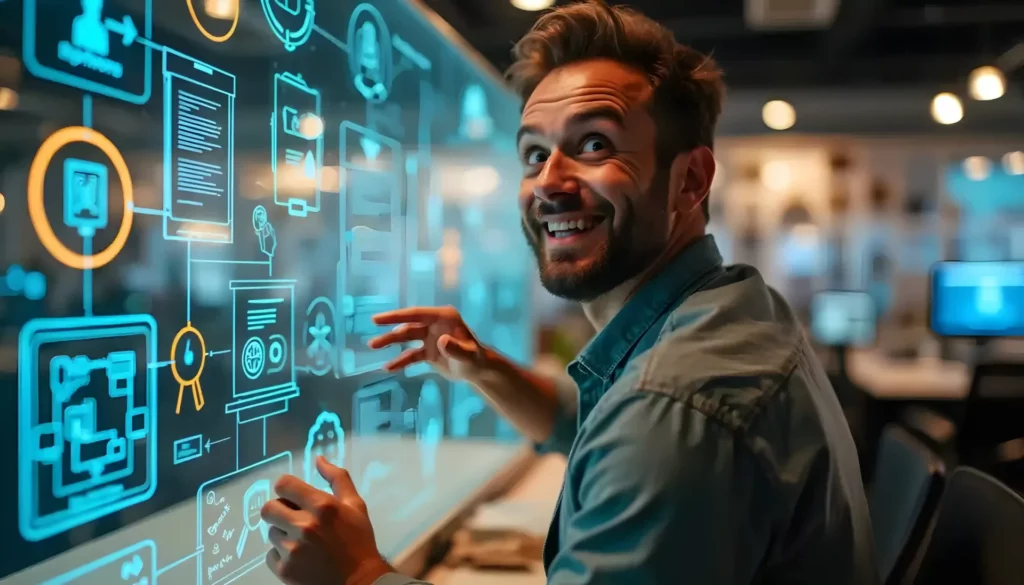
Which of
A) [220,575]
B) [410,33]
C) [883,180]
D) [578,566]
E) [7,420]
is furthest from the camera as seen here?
[883,180]

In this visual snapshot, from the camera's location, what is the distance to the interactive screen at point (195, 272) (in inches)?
24.8

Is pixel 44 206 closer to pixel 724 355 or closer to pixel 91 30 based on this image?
pixel 91 30

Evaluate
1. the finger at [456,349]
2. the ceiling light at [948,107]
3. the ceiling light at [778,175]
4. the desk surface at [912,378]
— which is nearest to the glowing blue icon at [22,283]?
the finger at [456,349]

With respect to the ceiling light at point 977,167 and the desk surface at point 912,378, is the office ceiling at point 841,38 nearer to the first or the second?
the ceiling light at point 977,167

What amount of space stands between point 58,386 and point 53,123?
21 cm

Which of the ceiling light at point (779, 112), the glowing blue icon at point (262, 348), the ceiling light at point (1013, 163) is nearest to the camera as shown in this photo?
the glowing blue icon at point (262, 348)

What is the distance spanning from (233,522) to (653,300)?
0.59 m

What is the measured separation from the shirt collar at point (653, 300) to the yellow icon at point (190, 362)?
0.53 meters

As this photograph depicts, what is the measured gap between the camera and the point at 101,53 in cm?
68

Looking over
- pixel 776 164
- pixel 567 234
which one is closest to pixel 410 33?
pixel 567 234

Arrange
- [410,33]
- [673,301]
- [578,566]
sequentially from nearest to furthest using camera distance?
[578,566] → [673,301] → [410,33]

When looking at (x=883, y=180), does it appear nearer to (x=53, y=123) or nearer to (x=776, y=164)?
(x=776, y=164)

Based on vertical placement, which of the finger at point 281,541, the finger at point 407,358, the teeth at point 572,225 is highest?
the teeth at point 572,225

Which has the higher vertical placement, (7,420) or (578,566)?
(7,420)
